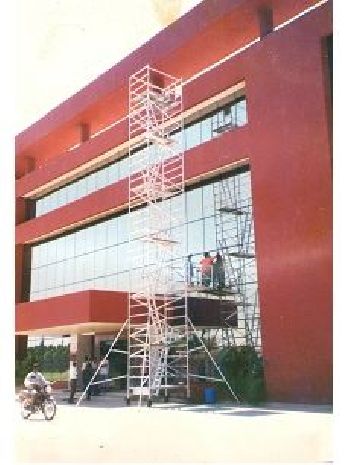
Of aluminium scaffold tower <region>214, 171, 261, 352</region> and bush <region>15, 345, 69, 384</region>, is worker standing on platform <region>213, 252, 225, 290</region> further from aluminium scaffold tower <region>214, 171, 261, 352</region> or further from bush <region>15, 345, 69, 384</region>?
bush <region>15, 345, 69, 384</region>

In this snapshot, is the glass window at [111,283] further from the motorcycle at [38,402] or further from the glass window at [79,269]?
the motorcycle at [38,402]

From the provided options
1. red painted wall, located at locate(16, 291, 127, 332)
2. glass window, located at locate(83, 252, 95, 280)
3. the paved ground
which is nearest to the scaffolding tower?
red painted wall, located at locate(16, 291, 127, 332)

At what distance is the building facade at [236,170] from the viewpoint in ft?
53.6

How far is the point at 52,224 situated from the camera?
30156mm

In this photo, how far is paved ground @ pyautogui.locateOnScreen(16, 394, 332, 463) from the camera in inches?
354

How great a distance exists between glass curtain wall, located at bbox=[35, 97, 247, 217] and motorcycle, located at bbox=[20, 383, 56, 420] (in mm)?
11220

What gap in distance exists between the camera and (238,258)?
2067cm

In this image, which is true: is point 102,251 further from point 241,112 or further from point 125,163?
point 241,112

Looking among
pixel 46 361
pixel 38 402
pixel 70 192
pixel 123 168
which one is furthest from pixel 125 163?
pixel 38 402

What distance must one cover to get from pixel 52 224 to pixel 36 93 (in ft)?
67.8

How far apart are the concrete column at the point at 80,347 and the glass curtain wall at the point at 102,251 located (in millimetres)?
2446

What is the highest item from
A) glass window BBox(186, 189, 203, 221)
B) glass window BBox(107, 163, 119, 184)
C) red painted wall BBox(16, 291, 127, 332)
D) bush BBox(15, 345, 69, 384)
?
glass window BBox(107, 163, 119, 184)

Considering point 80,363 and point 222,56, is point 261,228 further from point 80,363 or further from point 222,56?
point 80,363
